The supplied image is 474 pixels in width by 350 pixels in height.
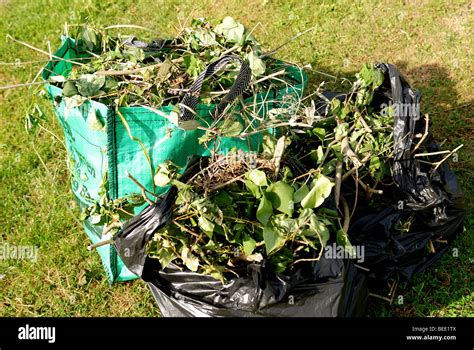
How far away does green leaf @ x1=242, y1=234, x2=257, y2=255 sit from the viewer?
2.17m

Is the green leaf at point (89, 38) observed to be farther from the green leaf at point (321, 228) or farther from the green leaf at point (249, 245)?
the green leaf at point (321, 228)

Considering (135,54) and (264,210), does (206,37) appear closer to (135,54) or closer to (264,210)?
(135,54)

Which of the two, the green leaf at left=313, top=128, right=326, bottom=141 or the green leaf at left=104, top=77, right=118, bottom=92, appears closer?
the green leaf at left=104, top=77, right=118, bottom=92

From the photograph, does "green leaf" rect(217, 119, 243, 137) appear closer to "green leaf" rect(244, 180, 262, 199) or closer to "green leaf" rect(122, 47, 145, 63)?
"green leaf" rect(244, 180, 262, 199)

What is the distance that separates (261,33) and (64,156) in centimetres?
162

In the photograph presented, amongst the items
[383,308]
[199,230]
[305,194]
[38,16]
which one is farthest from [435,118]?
[38,16]

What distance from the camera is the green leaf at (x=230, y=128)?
7.15 feet

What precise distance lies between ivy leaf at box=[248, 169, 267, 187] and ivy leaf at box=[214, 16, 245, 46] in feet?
2.44

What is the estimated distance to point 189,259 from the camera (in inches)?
86.9

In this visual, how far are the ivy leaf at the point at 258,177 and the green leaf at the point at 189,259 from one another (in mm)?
366

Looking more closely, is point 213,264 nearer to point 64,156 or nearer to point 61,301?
point 61,301
